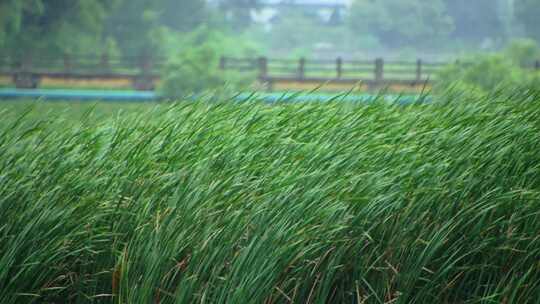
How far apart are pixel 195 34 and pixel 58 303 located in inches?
834

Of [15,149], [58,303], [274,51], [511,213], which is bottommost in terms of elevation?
[274,51]

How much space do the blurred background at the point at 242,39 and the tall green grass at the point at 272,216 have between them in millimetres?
15970

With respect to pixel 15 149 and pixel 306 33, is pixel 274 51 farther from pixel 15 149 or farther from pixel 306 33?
pixel 15 149

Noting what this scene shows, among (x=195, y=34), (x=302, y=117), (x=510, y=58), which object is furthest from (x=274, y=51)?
(x=302, y=117)

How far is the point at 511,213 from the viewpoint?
2.96m

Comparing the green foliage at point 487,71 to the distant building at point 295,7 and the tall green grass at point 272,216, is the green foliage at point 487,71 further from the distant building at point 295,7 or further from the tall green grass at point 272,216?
the tall green grass at point 272,216

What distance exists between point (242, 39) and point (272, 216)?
75.0 feet

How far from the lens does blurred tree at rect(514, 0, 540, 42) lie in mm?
23031

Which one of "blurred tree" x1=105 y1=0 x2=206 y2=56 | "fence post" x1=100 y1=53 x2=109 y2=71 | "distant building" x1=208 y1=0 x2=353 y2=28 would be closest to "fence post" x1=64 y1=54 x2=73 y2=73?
"fence post" x1=100 y1=53 x2=109 y2=71

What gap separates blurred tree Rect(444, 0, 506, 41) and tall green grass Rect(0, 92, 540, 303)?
21.1 meters

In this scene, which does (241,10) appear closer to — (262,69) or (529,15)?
(262,69)

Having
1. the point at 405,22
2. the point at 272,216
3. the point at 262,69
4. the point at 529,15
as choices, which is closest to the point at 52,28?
the point at 262,69

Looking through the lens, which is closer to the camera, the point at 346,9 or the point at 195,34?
the point at 195,34

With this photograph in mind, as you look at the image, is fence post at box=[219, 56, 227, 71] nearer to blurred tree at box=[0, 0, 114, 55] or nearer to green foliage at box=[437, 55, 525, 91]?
blurred tree at box=[0, 0, 114, 55]
